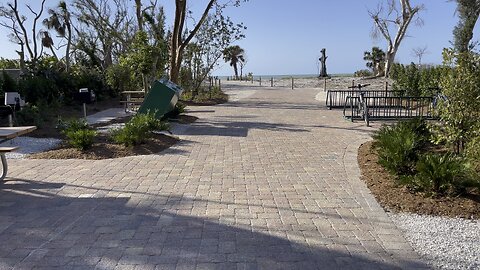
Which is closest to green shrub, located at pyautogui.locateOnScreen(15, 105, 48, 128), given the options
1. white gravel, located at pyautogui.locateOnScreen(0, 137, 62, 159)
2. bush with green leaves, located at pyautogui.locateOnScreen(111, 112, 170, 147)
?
white gravel, located at pyautogui.locateOnScreen(0, 137, 62, 159)

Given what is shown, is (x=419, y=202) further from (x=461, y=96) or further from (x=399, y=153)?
(x=461, y=96)

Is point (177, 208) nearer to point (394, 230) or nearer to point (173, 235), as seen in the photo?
point (173, 235)

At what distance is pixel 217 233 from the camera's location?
12.1 ft

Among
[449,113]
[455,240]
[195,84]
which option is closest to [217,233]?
[455,240]

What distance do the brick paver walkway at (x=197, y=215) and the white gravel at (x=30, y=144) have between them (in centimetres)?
84

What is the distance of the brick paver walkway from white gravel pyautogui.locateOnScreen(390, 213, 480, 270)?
15cm

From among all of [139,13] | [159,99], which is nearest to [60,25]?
[139,13]

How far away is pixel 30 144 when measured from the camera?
853cm

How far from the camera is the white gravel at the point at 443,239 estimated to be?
3.19 meters

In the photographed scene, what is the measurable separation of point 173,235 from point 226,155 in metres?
3.80

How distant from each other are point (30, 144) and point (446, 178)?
26.7 feet

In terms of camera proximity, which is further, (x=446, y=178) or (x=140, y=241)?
(x=446, y=178)

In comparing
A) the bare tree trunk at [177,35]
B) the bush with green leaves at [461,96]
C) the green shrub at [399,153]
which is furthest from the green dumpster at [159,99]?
the bush with green leaves at [461,96]

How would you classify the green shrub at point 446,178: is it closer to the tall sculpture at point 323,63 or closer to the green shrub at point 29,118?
the green shrub at point 29,118
